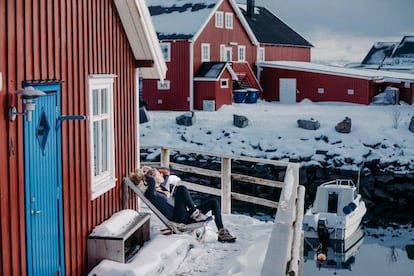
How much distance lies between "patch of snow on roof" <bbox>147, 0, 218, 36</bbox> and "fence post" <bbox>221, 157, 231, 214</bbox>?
2727 centimetres

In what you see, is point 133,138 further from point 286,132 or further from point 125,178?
point 286,132

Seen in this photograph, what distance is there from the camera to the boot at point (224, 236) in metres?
8.88

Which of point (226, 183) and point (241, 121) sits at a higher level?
point (226, 183)

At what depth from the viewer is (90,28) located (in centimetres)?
768

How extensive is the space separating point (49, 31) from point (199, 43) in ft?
105

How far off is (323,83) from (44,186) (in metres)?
35.3

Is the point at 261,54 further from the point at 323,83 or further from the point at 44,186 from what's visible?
the point at 44,186

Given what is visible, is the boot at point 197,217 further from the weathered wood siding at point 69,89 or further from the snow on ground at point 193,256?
the weathered wood siding at point 69,89

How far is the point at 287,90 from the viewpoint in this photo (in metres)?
41.9

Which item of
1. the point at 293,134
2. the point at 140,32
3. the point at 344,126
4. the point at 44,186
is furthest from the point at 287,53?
the point at 44,186

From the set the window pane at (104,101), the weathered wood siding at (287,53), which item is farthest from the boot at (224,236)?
the weathered wood siding at (287,53)

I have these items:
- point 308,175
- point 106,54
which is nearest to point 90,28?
point 106,54

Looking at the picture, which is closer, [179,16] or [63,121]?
[63,121]

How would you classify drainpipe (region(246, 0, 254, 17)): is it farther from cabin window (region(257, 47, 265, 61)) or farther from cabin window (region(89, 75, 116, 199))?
cabin window (region(89, 75, 116, 199))
